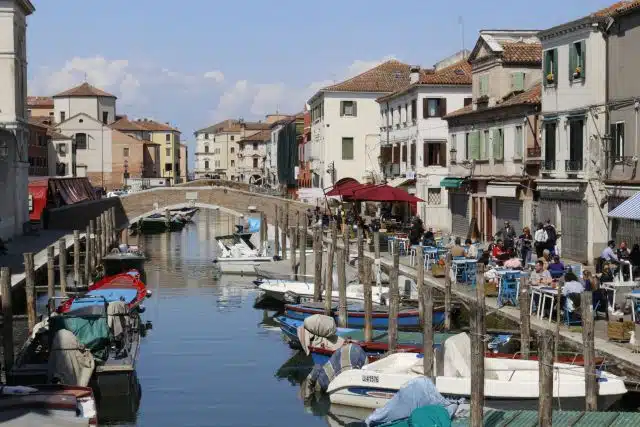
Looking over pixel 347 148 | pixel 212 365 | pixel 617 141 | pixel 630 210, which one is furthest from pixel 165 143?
pixel 630 210

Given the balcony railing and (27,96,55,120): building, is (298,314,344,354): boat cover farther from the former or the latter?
(27,96,55,120): building

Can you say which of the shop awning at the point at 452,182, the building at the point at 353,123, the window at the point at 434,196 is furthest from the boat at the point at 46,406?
the building at the point at 353,123

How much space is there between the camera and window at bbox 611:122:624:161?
30.2 meters

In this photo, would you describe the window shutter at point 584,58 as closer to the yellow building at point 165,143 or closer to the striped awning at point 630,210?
the striped awning at point 630,210

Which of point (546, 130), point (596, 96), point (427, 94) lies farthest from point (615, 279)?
point (427, 94)

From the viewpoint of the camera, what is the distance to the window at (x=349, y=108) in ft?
222

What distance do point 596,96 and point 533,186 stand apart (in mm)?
5938

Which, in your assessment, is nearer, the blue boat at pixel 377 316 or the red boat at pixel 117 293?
the blue boat at pixel 377 316

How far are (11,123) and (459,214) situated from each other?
65.7 feet

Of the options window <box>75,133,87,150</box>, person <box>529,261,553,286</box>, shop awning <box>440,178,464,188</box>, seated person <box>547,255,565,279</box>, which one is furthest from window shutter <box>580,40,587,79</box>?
window <box>75,133,87,150</box>

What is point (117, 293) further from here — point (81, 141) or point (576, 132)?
point (81, 141)

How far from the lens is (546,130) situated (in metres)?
35.2

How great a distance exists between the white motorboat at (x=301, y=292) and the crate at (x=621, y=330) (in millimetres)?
11273

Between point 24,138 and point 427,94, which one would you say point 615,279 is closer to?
point 427,94
